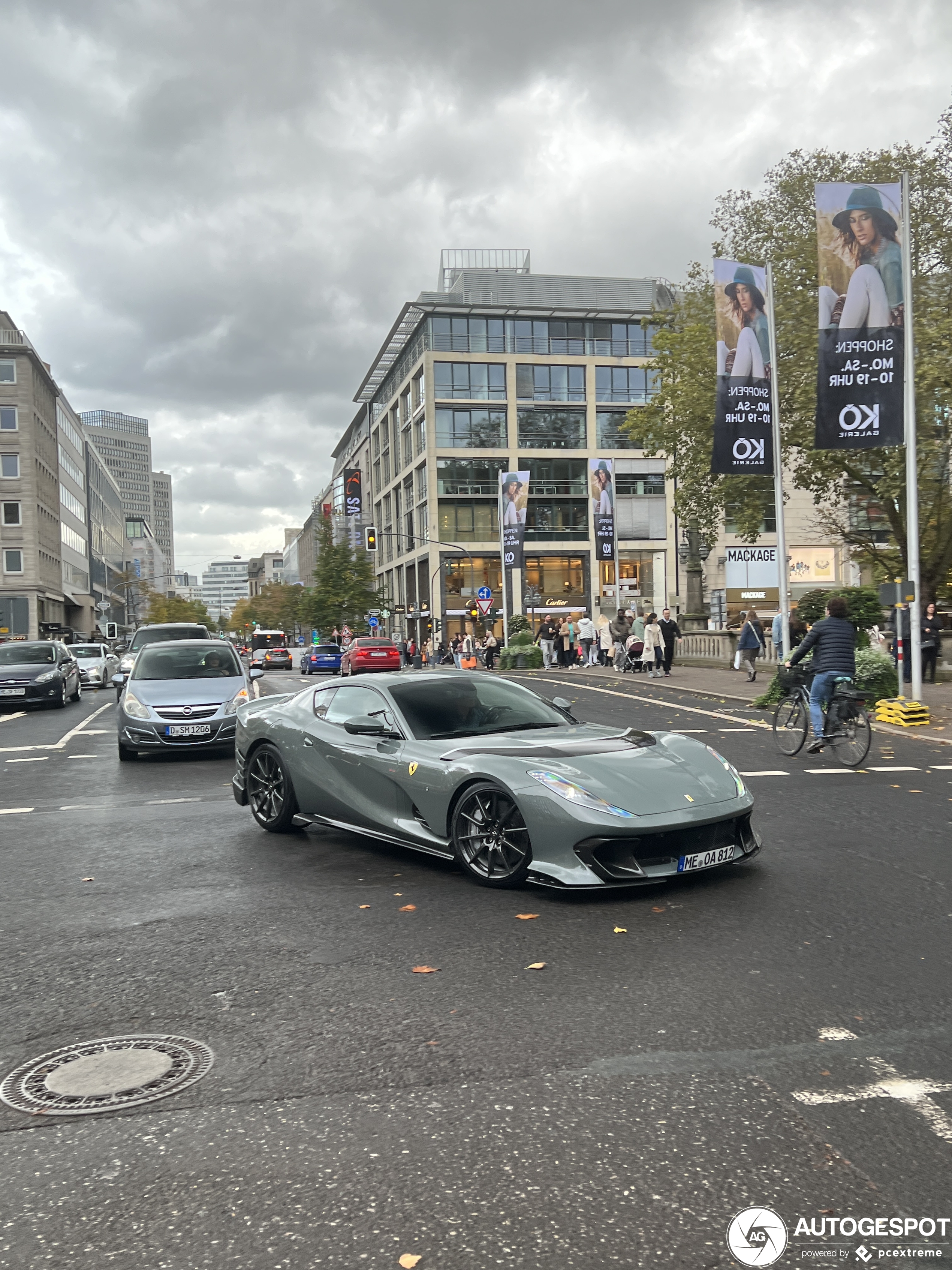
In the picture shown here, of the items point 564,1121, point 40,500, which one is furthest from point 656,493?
point 564,1121

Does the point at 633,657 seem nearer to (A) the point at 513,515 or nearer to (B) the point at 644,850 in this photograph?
(A) the point at 513,515

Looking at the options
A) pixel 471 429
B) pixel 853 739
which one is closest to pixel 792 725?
pixel 853 739

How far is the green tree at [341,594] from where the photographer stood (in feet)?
263

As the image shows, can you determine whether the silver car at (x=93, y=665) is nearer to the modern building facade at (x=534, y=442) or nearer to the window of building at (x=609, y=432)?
the modern building facade at (x=534, y=442)

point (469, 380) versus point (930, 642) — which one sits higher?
point (469, 380)

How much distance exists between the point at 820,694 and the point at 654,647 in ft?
53.7

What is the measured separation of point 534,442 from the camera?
7125 centimetres

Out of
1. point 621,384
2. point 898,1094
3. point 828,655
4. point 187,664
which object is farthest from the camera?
point 621,384

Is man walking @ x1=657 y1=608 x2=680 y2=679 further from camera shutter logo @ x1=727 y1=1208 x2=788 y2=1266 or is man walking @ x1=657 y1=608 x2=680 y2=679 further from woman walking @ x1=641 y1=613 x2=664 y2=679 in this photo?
camera shutter logo @ x1=727 y1=1208 x2=788 y2=1266

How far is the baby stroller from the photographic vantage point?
31.1 m

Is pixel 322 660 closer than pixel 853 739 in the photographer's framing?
No

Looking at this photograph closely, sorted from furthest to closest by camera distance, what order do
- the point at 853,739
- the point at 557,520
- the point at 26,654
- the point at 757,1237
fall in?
the point at 557,520 → the point at 26,654 → the point at 853,739 → the point at 757,1237

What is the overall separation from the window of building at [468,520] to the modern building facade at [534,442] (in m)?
0.08

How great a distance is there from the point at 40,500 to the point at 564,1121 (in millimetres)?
Answer: 79964
